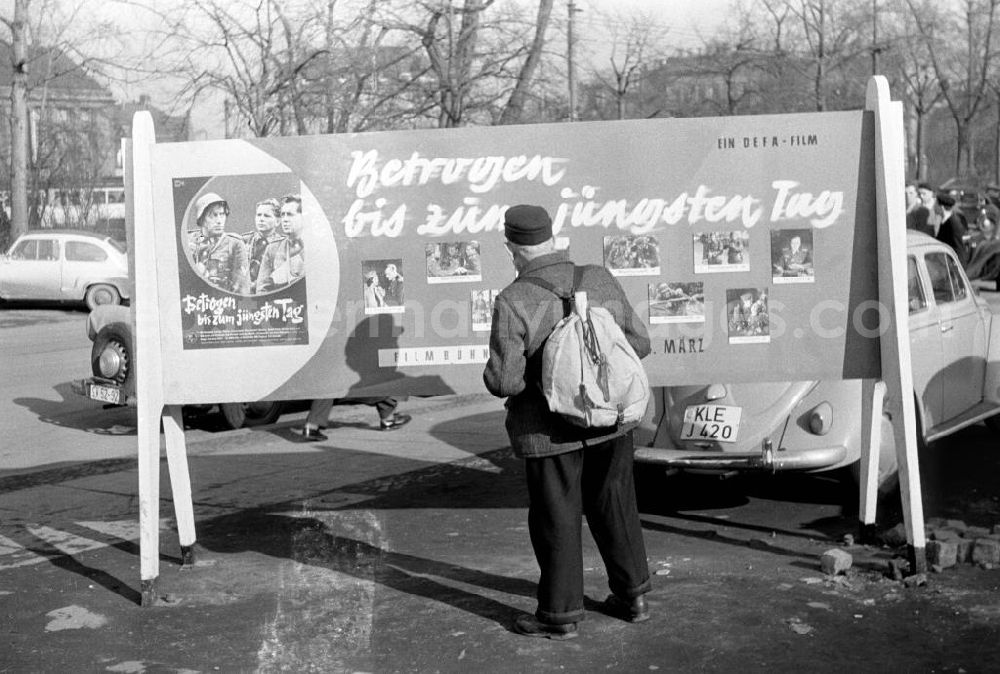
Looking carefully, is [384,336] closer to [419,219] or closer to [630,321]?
[419,219]

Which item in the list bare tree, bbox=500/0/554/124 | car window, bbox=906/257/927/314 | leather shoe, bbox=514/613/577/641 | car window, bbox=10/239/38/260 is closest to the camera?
leather shoe, bbox=514/613/577/641

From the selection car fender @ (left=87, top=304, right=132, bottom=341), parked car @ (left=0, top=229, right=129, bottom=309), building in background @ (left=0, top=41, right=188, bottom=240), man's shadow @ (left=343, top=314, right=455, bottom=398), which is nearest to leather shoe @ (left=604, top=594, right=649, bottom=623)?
man's shadow @ (left=343, top=314, right=455, bottom=398)

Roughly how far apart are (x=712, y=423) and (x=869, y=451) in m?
1.16

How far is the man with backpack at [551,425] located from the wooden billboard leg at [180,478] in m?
1.91

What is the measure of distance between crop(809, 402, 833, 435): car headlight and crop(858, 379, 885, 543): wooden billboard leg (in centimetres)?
73

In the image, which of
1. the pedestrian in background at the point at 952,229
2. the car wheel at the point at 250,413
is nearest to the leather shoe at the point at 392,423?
the car wheel at the point at 250,413

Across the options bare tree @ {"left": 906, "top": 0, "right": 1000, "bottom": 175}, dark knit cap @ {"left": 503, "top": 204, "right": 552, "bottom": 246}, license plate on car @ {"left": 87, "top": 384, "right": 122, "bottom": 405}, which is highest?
bare tree @ {"left": 906, "top": 0, "right": 1000, "bottom": 175}

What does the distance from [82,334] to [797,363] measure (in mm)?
16942

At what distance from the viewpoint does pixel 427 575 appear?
20.1 feet

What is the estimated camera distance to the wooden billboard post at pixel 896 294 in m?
5.79

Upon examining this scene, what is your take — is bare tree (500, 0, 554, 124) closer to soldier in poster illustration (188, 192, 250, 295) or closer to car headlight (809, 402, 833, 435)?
car headlight (809, 402, 833, 435)

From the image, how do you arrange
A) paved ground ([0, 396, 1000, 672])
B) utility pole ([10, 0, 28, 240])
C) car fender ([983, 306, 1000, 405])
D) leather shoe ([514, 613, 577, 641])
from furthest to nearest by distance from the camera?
1. utility pole ([10, 0, 28, 240])
2. car fender ([983, 306, 1000, 405])
3. leather shoe ([514, 613, 577, 641])
4. paved ground ([0, 396, 1000, 672])

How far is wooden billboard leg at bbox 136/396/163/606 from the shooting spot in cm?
578

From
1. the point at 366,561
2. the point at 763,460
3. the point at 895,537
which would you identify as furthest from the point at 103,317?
the point at 895,537
